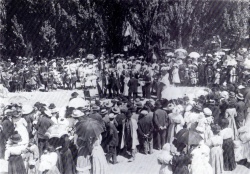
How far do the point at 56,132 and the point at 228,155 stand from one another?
13.1ft

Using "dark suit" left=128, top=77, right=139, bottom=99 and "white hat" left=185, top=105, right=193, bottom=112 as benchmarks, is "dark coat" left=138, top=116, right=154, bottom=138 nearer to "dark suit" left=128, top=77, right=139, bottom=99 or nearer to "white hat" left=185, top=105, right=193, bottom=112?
"white hat" left=185, top=105, right=193, bottom=112

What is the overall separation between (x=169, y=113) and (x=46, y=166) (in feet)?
13.7

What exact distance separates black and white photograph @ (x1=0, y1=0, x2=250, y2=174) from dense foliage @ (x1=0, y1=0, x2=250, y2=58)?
7cm

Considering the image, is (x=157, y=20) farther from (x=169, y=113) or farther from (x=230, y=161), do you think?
(x=230, y=161)

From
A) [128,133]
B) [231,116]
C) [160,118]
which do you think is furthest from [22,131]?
[231,116]

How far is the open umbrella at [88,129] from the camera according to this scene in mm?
6113

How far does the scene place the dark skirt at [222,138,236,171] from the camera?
24.7 ft

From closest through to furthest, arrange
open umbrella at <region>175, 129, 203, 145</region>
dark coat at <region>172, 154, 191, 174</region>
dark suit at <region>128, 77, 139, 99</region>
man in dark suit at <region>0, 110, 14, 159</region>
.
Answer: dark coat at <region>172, 154, 191, 174</region>, open umbrella at <region>175, 129, 203, 145</region>, man in dark suit at <region>0, 110, 14, 159</region>, dark suit at <region>128, 77, 139, 99</region>

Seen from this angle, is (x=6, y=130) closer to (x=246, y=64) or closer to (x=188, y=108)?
(x=188, y=108)

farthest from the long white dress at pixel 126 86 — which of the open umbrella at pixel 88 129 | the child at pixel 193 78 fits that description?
the open umbrella at pixel 88 129

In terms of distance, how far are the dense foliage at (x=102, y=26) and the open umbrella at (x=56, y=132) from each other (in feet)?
44.3

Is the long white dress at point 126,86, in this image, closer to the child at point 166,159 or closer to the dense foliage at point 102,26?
the dense foliage at point 102,26

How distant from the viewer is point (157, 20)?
1927 cm

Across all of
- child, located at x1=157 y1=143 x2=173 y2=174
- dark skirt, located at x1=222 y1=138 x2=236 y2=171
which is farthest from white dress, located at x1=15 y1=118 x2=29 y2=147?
dark skirt, located at x1=222 y1=138 x2=236 y2=171
